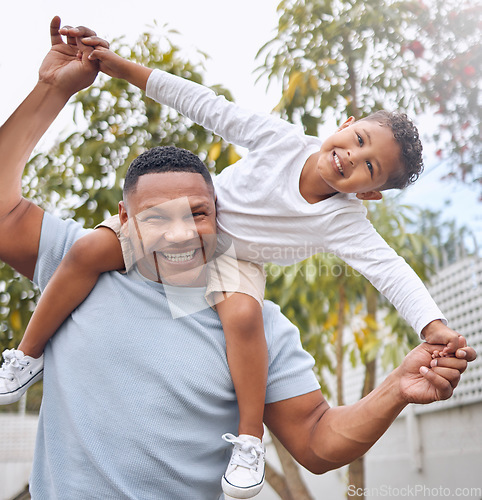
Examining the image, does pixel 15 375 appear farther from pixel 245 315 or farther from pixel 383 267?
pixel 383 267

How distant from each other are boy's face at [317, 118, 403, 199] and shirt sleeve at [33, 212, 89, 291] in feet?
1.22

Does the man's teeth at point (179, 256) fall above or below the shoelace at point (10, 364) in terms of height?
above

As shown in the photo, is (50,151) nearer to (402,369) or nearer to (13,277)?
(13,277)

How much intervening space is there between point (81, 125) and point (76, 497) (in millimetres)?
1316

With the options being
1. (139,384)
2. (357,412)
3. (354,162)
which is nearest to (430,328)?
(357,412)

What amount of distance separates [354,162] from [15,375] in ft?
1.81

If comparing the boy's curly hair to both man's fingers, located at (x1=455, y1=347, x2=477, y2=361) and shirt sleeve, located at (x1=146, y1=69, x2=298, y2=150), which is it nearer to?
shirt sleeve, located at (x1=146, y1=69, x2=298, y2=150)

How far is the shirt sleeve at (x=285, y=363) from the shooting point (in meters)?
0.89

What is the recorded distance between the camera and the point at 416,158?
0.93 meters

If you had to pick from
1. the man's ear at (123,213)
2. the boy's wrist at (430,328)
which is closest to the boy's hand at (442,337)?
the boy's wrist at (430,328)

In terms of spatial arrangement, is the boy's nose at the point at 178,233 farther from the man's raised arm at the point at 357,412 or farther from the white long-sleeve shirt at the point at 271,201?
the man's raised arm at the point at 357,412

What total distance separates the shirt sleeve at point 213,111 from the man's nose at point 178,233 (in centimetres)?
19

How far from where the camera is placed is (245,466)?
817 mm

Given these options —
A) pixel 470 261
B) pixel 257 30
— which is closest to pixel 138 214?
pixel 257 30
